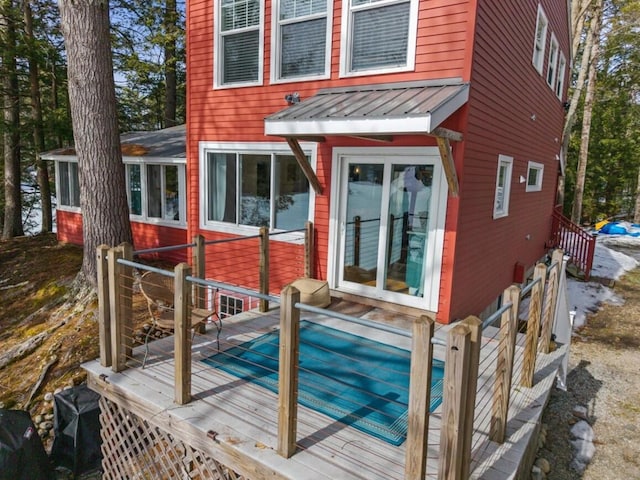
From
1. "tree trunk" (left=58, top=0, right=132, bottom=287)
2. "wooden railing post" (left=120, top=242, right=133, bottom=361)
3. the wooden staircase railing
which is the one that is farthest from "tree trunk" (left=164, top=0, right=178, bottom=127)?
the wooden staircase railing

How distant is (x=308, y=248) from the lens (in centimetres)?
611

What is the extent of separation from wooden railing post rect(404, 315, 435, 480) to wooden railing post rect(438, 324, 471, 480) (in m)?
0.10

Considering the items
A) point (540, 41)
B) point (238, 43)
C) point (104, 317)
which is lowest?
point (104, 317)

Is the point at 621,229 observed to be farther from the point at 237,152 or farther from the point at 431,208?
the point at 237,152

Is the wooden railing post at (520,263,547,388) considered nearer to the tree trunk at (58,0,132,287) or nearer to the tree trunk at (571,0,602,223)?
the tree trunk at (58,0,132,287)

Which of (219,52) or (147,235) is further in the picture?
(147,235)

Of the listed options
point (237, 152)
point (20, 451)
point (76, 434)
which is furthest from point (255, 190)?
point (20, 451)

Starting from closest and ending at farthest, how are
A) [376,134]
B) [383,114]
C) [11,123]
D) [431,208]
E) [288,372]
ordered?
1. [288,372]
2. [383,114]
3. [376,134]
4. [431,208]
5. [11,123]

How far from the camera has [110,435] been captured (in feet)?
12.8

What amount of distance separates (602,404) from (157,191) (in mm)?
9218

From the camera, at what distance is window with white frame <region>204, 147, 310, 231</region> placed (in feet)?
21.1

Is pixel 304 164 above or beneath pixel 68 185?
above

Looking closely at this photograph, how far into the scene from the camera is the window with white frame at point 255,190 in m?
6.44

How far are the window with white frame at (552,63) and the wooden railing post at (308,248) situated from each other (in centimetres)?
683
